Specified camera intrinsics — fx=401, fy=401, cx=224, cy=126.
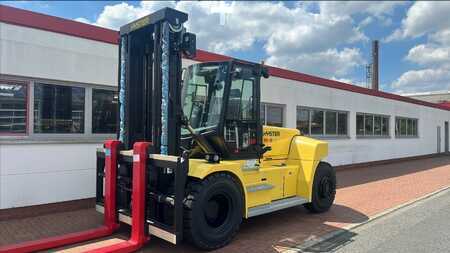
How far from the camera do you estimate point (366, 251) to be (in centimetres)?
600

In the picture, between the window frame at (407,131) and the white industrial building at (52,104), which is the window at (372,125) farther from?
the white industrial building at (52,104)

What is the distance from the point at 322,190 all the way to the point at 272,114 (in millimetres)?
5275

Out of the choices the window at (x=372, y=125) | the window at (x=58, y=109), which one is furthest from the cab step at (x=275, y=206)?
the window at (x=372, y=125)

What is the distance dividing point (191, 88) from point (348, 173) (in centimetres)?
1020

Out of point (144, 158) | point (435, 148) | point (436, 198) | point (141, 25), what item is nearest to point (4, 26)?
point (141, 25)

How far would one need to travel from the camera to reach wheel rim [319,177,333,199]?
8.63 meters

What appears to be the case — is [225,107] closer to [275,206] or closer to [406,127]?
[275,206]

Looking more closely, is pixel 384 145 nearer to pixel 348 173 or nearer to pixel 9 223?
pixel 348 173

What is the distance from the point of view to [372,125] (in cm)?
1950

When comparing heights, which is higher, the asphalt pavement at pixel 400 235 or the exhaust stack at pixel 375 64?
the exhaust stack at pixel 375 64

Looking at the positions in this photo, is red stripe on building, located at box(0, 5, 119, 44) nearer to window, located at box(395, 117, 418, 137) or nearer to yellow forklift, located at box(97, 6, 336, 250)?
yellow forklift, located at box(97, 6, 336, 250)

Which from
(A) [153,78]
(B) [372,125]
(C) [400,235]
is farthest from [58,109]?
(B) [372,125]

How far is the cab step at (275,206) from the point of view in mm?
6786

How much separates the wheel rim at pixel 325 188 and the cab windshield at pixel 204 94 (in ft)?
10.9
